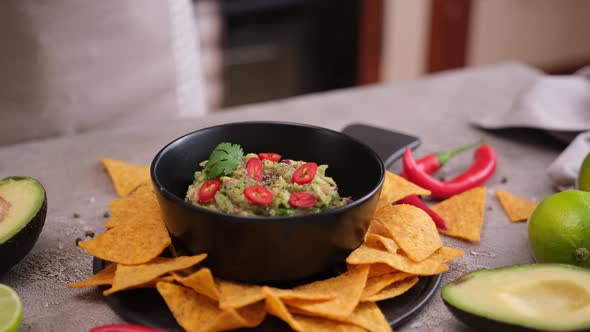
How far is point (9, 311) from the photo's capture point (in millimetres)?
990

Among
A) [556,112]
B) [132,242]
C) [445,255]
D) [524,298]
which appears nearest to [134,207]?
[132,242]

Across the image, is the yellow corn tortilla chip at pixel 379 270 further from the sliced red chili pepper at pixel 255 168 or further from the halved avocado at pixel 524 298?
the sliced red chili pepper at pixel 255 168

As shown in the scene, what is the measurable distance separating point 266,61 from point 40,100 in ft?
7.32

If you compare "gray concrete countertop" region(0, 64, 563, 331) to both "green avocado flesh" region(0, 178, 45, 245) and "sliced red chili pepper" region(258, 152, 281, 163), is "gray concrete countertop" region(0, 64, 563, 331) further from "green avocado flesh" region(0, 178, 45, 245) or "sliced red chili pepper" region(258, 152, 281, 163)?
"sliced red chili pepper" region(258, 152, 281, 163)

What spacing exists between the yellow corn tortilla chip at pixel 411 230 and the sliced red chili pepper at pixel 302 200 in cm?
18

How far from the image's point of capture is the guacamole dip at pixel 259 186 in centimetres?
111

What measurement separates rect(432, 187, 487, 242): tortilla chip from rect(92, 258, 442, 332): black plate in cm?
24

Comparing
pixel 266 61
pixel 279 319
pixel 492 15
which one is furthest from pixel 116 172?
pixel 492 15

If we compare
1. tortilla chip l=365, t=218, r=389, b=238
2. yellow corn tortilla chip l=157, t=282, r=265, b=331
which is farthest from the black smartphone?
yellow corn tortilla chip l=157, t=282, r=265, b=331

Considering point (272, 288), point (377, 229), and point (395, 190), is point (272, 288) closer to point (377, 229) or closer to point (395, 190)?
point (377, 229)

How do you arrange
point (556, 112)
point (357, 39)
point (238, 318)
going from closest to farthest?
point (238, 318) → point (556, 112) → point (357, 39)

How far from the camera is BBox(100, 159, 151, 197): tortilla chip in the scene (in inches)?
60.6

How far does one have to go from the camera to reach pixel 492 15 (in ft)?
14.0

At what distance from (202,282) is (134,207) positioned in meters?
0.35
